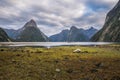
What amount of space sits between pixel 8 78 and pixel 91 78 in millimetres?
7828

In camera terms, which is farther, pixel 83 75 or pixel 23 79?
pixel 83 75

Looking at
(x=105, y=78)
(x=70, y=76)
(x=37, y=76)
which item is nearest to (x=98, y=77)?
(x=105, y=78)

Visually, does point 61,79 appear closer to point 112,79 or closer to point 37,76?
point 37,76

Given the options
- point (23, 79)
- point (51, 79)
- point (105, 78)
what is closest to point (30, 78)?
point (23, 79)

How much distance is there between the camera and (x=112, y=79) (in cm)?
1786

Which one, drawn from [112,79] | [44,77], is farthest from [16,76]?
[112,79]

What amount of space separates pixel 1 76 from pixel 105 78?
1002cm

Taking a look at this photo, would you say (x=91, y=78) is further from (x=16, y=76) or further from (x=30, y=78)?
(x=16, y=76)

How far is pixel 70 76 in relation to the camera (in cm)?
1894

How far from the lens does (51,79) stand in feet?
57.4

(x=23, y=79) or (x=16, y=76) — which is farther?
(x=16, y=76)

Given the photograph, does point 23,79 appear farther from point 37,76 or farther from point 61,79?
point 61,79

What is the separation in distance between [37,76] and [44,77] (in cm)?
76

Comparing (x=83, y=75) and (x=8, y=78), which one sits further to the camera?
(x=83, y=75)
